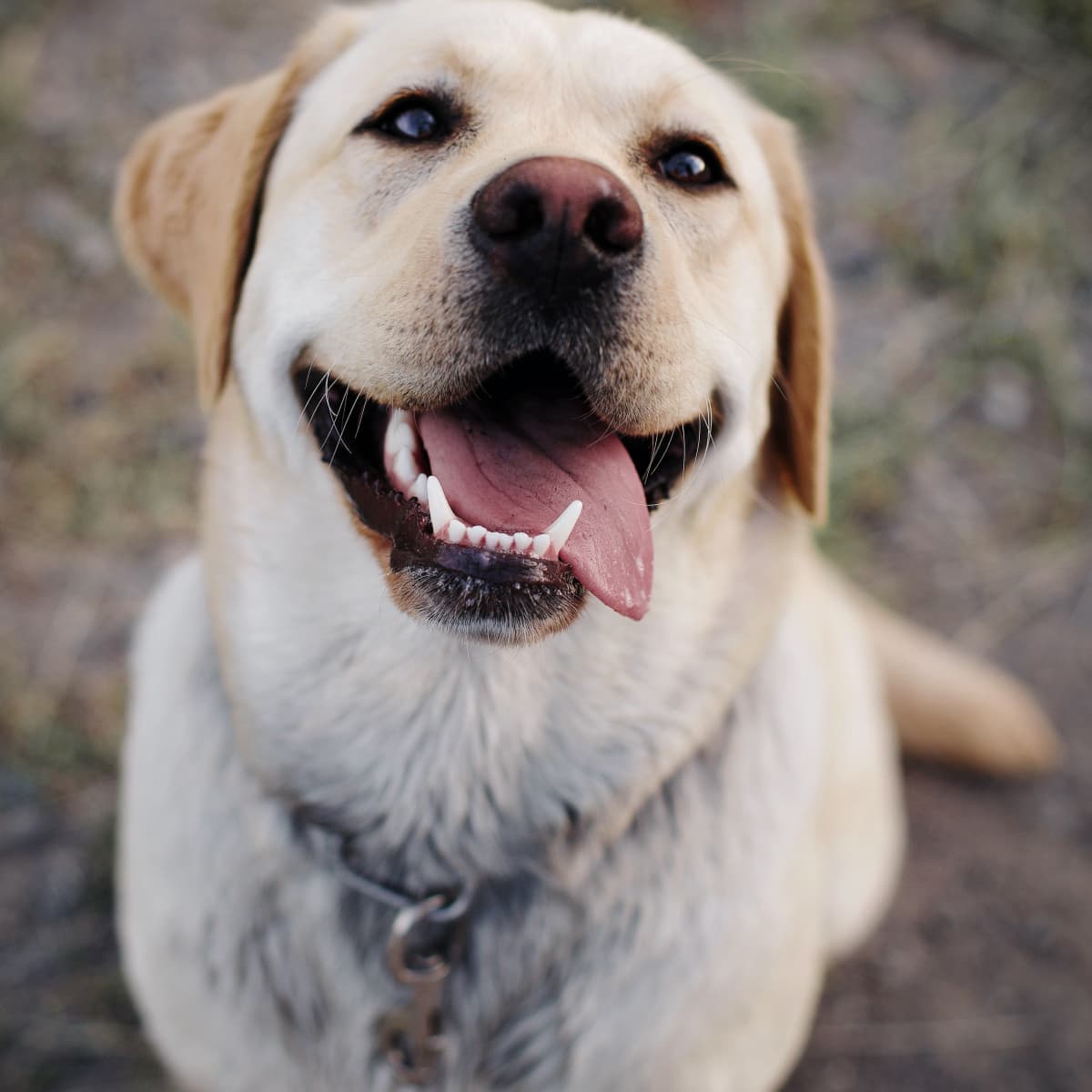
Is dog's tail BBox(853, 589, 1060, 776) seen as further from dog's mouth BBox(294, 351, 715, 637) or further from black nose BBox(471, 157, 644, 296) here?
black nose BBox(471, 157, 644, 296)

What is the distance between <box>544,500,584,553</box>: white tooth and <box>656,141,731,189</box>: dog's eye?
708 millimetres

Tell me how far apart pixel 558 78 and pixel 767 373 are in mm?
652

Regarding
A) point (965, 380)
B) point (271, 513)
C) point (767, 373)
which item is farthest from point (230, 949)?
point (965, 380)

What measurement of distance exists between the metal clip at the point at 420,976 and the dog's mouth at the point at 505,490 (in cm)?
63

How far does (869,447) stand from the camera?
13.6ft

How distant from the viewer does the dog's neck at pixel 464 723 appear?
1.93 m

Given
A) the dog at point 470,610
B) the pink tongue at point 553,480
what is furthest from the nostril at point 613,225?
the pink tongue at point 553,480

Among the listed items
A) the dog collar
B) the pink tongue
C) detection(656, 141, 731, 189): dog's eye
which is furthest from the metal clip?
detection(656, 141, 731, 189): dog's eye

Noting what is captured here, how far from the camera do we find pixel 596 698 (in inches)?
77.2

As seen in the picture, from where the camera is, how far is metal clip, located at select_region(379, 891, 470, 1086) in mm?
1865

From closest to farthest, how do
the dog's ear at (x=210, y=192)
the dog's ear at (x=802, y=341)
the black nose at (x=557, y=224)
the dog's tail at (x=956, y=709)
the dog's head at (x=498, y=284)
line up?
1. the black nose at (x=557, y=224)
2. the dog's head at (x=498, y=284)
3. the dog's ear at (x=210, y=192)
4. the dog's ear at (x=802, y=341)
5. the dog's tail at (x=956, y=709)

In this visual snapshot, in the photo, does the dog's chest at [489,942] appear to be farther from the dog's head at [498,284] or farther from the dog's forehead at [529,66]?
the dog's forehead at [529,66]

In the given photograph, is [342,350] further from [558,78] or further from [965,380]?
[965,380]

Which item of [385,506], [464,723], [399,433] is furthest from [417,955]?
[399,433]
